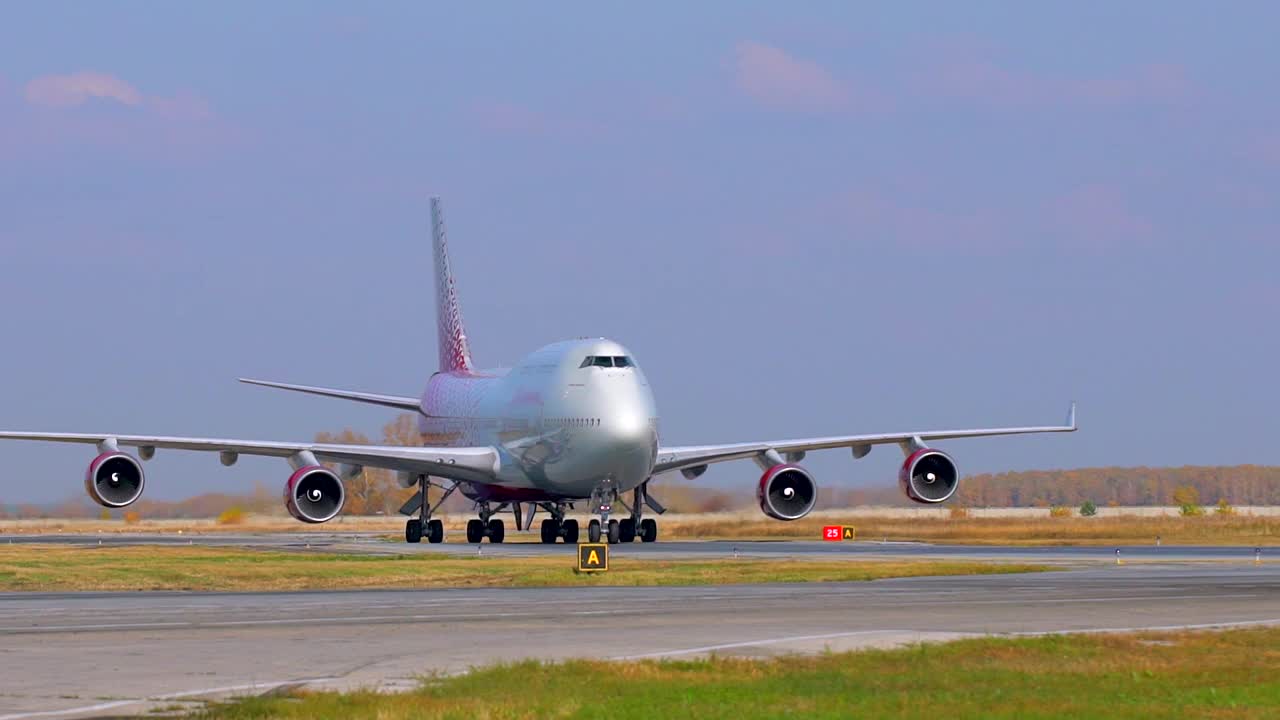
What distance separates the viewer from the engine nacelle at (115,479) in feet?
183

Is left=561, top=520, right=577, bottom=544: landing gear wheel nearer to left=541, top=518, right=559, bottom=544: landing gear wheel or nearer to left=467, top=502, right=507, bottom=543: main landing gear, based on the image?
left=541, top=518, right=559, bottom=544: landing gear wheel

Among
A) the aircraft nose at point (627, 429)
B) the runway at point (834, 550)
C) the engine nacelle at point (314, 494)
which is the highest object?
the aircraft nose at point (627, 429)

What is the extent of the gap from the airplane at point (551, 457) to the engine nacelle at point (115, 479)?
4 cm

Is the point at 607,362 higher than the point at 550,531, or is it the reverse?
the point at 607,362

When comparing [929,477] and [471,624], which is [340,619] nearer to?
[471,624]

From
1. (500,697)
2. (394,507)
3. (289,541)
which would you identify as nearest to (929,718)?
(500,697)

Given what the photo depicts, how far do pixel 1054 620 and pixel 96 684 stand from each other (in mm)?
13138

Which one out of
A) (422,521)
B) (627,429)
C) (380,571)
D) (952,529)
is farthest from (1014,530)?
(380,571)

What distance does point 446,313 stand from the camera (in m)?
82.6

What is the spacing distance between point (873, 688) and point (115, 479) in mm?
42932

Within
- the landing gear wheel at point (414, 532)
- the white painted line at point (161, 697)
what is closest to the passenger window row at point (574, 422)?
the landing gear wheel at point (414, 532)

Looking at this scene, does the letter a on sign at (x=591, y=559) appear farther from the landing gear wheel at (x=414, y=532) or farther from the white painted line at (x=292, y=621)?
the landing gear wheel at (x=414, y=532)

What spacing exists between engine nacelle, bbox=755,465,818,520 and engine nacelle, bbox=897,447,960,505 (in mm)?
3028

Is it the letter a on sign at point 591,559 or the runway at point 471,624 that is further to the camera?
the letter a on sign at point 591,559
